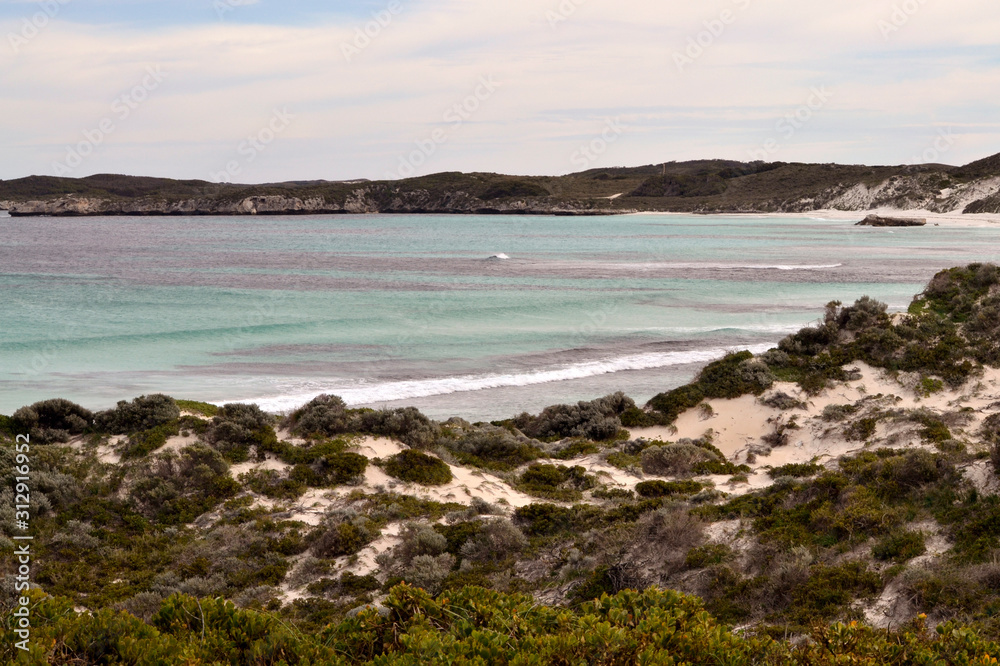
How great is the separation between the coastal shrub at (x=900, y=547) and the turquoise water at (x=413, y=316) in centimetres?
1058

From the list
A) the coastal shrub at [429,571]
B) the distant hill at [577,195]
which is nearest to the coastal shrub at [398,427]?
the coastal shrub at [429,571]

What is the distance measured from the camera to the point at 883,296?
3547cm

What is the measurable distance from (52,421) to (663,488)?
9235 mm

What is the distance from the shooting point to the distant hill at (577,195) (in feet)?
412

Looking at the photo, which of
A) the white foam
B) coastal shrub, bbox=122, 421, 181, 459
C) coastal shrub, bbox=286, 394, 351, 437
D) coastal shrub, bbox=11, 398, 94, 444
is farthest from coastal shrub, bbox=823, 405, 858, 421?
coastal shrub, bbox=11, 398, 94, 444

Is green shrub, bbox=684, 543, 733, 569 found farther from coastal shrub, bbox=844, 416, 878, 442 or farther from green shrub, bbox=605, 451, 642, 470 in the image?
coastal shrub, bbox=844, 416, 878, 442

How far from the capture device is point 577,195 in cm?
18475

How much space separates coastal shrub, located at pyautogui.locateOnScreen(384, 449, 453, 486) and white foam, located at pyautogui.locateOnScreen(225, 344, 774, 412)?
20.1 ft

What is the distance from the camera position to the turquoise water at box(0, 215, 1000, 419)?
1997cm

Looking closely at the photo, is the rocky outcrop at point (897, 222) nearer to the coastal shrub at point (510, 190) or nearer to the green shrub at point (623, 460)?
the coastal shrub at point (510, 190)

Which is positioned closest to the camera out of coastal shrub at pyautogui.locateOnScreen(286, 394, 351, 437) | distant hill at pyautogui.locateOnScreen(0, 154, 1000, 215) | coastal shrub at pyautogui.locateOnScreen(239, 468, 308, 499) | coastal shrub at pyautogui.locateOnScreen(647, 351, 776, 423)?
coastal shrub at pyautogui.locateOnScreen(239, 468, 308, 499)

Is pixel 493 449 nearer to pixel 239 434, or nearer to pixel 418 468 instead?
pixel 418 468

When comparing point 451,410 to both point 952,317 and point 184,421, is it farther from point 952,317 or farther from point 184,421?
point 952,317

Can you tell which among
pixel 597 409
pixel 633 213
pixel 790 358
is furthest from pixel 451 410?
pixel 633 213
